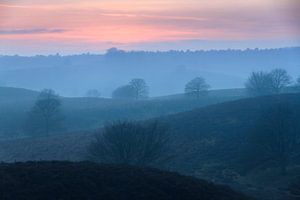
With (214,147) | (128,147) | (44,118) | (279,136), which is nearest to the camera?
(128,147)

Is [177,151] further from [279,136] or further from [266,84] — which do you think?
[266,84]

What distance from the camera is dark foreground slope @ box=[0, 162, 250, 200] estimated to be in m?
21.4

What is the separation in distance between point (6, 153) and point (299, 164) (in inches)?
1637

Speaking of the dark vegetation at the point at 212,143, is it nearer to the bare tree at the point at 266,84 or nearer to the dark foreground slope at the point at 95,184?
the dark foreground slope at the point at 95,184

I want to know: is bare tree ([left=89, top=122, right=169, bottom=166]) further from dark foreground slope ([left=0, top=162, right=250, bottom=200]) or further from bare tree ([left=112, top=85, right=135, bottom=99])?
bare tree ([left=112, top=85, right=135, bottom=99])

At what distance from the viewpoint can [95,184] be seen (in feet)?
74.4

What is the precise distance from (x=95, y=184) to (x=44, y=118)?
57.9 meters

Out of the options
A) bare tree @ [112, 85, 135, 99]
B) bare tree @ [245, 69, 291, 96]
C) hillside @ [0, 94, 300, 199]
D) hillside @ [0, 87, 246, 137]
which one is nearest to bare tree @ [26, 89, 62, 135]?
hillside @ [0, 87, 246, 137]

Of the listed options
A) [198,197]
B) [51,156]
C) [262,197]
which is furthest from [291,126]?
[51,156]

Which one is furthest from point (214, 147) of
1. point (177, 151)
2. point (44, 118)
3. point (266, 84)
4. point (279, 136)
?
point (266, 84)

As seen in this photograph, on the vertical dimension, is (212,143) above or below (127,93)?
below

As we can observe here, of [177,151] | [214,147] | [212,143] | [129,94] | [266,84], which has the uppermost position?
[266,84]

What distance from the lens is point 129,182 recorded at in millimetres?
23453

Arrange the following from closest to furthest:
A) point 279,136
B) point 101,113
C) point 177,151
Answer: point 279,136 < point 177,151 < point 101,113
